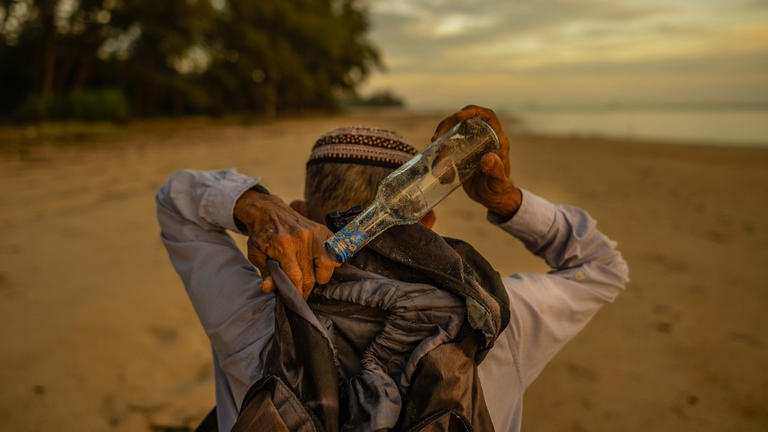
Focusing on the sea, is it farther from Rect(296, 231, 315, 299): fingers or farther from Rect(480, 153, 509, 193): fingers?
Rect(296, 231, 315, 299): fingers

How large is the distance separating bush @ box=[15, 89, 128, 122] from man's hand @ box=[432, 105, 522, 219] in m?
16.8

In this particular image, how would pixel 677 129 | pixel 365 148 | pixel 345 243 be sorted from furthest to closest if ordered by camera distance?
1. pixel 677 129
2. pixel 365 148
3. pixel 345 243

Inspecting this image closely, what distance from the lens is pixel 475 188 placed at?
1249 millimetres

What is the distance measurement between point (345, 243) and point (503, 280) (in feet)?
1.74

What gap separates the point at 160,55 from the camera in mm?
19875

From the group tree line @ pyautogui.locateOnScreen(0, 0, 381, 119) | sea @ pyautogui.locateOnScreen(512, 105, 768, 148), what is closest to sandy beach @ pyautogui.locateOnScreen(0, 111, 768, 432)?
tree line @ pyautogui.locateOnScreen(0, 0, 381, 119)

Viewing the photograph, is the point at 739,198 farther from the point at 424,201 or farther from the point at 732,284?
the point at 424,201

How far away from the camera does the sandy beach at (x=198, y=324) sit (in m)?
2.36

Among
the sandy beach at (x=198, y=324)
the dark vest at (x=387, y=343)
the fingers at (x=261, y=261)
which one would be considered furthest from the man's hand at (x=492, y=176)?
the sandy beach at (x=198, y=324)

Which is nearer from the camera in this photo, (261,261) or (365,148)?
(261,261)

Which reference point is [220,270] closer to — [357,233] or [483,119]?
[357,233]

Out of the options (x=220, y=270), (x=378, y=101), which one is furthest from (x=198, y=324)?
(x=378, y=101)

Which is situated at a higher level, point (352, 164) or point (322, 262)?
point (352, 164)

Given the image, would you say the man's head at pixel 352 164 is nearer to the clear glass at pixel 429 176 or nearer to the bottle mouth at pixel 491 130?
the clear glass at pixel 429 176
